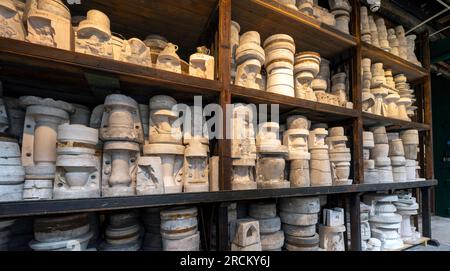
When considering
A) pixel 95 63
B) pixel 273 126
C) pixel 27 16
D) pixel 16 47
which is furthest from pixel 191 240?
pixel 27 16

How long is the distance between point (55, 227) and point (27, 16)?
109 cm

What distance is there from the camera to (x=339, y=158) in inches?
69.1

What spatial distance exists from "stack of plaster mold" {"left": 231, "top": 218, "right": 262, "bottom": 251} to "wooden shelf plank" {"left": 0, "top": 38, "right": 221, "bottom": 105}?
36.2 inches

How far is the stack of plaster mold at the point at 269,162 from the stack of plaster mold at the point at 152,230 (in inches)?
29.7

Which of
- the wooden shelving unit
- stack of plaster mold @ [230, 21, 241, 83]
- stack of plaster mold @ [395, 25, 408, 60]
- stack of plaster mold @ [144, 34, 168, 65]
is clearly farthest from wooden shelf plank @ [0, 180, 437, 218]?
stack of plaster mold @ [395, 25, 408, 60]

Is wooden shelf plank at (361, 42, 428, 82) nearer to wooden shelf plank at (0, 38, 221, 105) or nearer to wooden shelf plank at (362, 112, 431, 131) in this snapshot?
wooden shelf plank at (362, 112, 431, 131)

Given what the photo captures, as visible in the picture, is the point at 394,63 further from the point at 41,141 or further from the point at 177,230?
the point at 41,141

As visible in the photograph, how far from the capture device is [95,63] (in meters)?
1.01

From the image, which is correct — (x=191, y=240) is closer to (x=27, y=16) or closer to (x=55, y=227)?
(x=55, y=227)

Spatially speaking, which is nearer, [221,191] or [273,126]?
[221,191]

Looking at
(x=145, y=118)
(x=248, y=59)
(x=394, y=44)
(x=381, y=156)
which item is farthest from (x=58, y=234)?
(x=394, y=44)

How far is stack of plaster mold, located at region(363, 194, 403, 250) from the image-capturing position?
206 centimetres

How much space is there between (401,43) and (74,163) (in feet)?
11.1

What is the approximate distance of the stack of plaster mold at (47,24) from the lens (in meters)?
1.00
